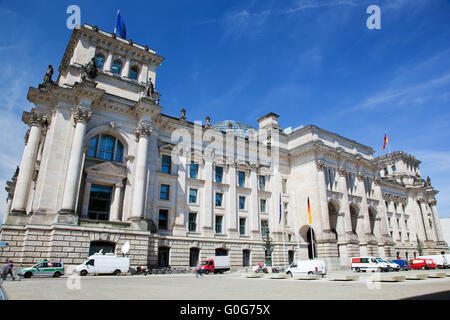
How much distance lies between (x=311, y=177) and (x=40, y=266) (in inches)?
1530

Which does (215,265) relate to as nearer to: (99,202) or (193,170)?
(193,170)

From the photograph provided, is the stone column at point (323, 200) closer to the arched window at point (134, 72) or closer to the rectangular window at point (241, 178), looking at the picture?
the rectangular window at point (241, 178)

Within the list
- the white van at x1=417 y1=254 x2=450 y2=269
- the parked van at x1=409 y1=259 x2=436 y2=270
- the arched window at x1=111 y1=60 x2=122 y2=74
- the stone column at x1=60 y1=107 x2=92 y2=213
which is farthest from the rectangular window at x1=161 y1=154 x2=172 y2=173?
Answer: the white van at x1=417 y1=254 x2=450 y2=269

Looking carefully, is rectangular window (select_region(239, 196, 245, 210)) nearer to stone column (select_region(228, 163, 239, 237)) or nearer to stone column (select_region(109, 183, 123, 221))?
stone column (select_region(228, 163, 239, 237))

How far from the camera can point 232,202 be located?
4366 cm

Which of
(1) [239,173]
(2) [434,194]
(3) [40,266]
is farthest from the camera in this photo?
→ (2) [434,194]

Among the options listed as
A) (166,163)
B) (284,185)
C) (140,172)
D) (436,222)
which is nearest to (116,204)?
(140,172)

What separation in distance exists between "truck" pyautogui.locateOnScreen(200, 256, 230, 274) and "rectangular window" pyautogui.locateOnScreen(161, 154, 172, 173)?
12.6 m

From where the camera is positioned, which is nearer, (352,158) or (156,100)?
(156,100)

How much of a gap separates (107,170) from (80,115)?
261 inches
